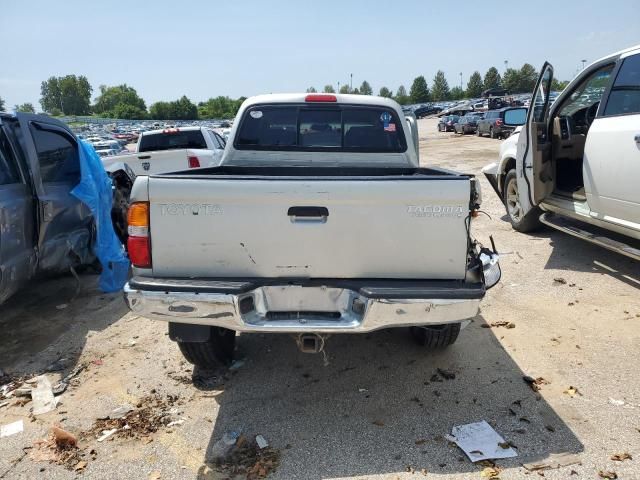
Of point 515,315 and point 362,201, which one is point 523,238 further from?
point 362,201

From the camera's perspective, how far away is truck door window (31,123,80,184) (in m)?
5.14

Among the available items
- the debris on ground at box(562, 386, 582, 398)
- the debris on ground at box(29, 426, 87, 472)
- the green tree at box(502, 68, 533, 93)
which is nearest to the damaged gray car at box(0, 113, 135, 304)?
the debris on ground at box(29, 426, 87, 472)

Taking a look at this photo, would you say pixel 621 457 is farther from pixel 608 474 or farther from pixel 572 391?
pixel 572 391

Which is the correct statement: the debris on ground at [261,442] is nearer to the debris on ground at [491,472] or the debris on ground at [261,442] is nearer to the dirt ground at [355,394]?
the dirt ground at [355,394]

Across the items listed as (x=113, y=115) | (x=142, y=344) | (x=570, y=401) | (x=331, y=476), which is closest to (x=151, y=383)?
(x=142, y=344)

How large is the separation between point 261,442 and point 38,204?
11.2ft

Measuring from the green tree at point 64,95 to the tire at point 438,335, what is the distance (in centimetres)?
16436

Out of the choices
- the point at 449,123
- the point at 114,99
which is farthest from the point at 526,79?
the point at 114,99

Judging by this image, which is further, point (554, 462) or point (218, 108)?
point (218, 108)

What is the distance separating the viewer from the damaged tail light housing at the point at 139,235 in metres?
2.76

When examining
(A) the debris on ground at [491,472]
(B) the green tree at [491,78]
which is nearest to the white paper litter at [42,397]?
(A) the debris on ground at [491,472]

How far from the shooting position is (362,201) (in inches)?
106

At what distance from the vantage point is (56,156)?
18.0 ft

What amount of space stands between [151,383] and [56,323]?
1.86 metres
